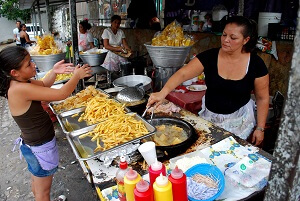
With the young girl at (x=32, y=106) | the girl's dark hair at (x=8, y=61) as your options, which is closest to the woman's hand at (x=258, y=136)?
the young girl at (x=32, y=106)

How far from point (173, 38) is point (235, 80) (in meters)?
1.02

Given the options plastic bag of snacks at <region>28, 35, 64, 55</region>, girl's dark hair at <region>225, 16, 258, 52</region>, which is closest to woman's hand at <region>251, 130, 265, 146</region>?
girl's dark hair at <region>225, 16, 258, 52</region>

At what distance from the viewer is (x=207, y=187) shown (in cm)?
141

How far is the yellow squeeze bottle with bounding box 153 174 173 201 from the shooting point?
1.08m

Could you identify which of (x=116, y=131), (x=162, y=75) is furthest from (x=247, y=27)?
(x=116, y=131)

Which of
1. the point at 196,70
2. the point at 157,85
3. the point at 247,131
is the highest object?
the point at 196,70

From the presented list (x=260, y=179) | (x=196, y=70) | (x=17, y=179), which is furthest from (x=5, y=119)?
(x=260, y=179)

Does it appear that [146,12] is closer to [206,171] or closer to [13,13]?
[206,171]

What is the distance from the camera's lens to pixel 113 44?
6.46 meters

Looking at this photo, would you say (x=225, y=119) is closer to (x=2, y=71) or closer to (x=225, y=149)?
(x=225, y=149)

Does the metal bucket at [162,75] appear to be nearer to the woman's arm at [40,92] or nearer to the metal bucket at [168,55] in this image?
the metal bucket at [168,55]

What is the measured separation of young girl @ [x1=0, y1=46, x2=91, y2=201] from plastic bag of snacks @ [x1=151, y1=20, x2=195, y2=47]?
1087 mm

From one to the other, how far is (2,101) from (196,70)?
7595mm

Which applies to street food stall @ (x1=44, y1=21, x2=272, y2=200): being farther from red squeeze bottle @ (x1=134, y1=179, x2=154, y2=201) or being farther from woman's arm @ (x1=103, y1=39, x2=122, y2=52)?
woman's arm @ (x1=103, y1=39, x2=122, y2=52)
